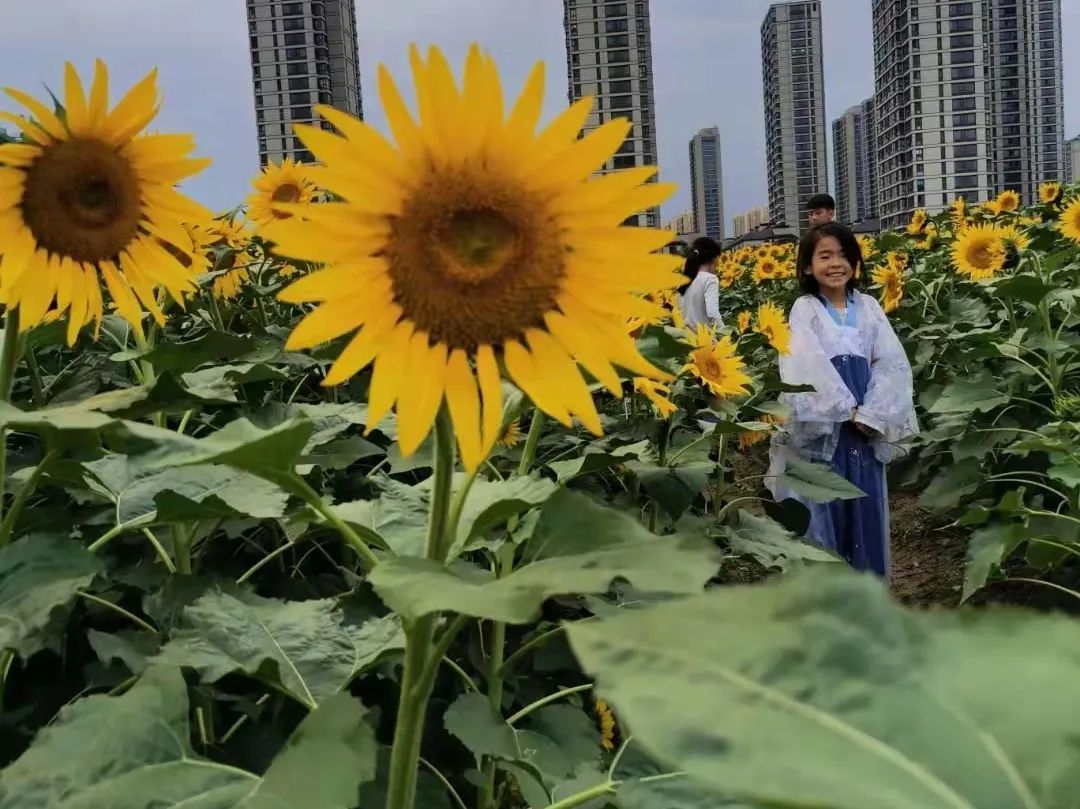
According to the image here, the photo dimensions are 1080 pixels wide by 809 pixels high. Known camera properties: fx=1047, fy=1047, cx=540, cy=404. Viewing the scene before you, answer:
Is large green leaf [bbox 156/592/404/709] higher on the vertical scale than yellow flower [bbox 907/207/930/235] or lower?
lower

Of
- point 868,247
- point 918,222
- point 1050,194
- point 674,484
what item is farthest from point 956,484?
point 918,222

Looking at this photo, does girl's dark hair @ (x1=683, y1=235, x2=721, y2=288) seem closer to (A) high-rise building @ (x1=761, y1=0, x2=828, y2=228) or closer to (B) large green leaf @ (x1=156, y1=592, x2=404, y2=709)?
(B) large green leaf @ (x1=156, y1=592, x2=404, y2=709)

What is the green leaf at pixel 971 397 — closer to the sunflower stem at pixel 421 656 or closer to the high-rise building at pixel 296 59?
the sunflower stem at pixel 421 656

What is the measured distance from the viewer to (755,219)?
1359 inches

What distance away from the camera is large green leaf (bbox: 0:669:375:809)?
2.30 ft

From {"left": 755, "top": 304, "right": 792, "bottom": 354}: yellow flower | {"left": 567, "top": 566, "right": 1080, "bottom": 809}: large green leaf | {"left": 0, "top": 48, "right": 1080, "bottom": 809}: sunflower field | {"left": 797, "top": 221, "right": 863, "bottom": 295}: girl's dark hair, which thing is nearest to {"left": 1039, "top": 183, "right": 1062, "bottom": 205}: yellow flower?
{"left": 797, "top": 221, "right": 863, "bottom": 295}: girl's dark hair

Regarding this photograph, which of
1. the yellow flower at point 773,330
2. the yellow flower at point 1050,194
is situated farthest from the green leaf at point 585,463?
the yellow flower at point 1050,194

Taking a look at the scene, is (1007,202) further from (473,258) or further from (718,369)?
(473,258)

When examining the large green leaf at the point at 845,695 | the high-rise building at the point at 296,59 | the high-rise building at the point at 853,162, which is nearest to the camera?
the large green leaf at the point at 845,695

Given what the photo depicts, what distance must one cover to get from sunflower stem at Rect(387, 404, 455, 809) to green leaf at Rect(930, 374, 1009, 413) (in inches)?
109

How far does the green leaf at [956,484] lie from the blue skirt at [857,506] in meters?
0.17

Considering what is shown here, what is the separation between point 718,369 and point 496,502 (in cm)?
178

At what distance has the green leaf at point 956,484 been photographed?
360 centimetres

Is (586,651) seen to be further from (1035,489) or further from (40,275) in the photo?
(1035,489)
